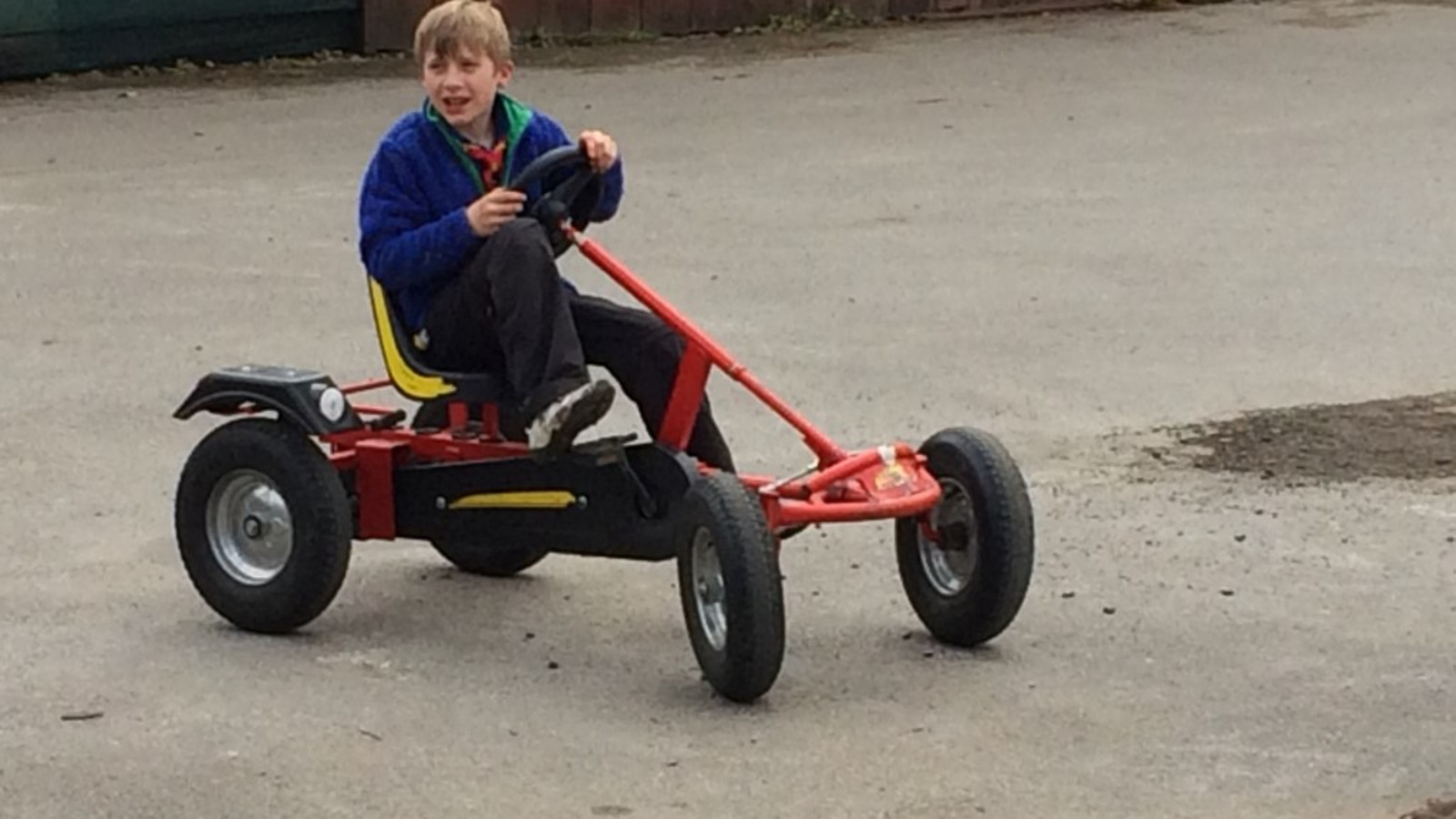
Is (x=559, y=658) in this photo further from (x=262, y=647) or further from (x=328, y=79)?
(x=328, y=79)

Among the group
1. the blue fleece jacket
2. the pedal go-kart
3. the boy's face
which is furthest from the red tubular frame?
the boy's face

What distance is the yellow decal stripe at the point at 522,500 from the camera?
5.44 m

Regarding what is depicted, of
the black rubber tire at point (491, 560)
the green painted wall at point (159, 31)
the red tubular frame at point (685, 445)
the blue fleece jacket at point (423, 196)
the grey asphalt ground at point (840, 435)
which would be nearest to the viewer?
the grey asphalt ground at point (840, 435)

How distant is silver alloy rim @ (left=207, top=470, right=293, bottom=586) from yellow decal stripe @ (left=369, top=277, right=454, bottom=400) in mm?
344

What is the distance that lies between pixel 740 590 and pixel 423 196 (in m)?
1.18

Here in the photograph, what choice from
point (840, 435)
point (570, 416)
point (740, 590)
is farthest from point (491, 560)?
point (840, 435)

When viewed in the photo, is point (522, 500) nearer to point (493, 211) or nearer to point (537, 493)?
point (537, 493)

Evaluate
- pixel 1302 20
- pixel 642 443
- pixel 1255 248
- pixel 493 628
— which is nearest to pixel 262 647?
pixel 493 628

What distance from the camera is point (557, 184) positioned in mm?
5562

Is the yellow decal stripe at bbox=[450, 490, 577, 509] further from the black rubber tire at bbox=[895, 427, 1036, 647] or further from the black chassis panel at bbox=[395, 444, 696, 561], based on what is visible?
the black rubber tire at bbox=[895, 427, 1036, 647]

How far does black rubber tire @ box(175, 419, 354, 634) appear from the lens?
5406mm

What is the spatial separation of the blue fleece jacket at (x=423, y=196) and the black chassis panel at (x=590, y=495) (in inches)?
14.2

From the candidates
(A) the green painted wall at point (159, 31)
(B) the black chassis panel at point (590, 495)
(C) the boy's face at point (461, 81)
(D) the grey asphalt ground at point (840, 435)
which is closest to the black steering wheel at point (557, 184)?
(C) the boy's face at point (461, 81)

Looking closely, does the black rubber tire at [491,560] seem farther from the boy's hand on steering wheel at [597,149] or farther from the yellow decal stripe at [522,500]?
the boy's hand on steering wheel at [597,149]
